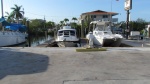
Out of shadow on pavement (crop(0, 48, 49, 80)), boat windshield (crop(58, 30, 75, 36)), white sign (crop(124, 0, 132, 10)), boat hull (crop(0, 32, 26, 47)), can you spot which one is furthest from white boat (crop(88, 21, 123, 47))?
shadow on pavement (crop(0, 48, 49, 80))

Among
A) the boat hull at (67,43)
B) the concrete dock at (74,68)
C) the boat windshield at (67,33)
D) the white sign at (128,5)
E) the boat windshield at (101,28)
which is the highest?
the white sign at (128,5)

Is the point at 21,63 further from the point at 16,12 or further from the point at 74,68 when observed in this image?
the point at 16,12

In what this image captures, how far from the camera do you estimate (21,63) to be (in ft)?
36.0

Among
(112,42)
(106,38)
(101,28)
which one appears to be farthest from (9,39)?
(112,42)

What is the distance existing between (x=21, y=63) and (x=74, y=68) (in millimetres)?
2641

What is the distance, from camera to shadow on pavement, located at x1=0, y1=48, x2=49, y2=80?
30.8 ft

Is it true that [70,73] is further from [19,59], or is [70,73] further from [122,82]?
[19,59]

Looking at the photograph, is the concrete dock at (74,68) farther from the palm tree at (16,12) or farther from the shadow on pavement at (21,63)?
the palm tree at (16,12)

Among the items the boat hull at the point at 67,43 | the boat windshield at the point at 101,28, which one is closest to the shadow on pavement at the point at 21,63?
the boat hull at the point at 67,43

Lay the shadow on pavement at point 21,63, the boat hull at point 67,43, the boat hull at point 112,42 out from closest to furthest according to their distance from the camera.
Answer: the shadow on pavement at point 21,63 → the boat hull at point 112,42 → the boat hull at point 67,43

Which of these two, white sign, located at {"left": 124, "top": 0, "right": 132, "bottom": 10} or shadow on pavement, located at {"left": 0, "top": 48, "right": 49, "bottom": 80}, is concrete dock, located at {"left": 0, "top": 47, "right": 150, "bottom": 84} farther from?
white sign, located at {"left": 124, "top": 0, "right": 132, "bottom": 10}

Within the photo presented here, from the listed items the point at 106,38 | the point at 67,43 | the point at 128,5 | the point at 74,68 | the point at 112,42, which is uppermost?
the point at 128,5

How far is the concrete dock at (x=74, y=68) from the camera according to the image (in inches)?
318

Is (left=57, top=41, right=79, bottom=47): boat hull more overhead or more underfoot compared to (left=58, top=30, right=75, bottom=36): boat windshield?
more underfoot
